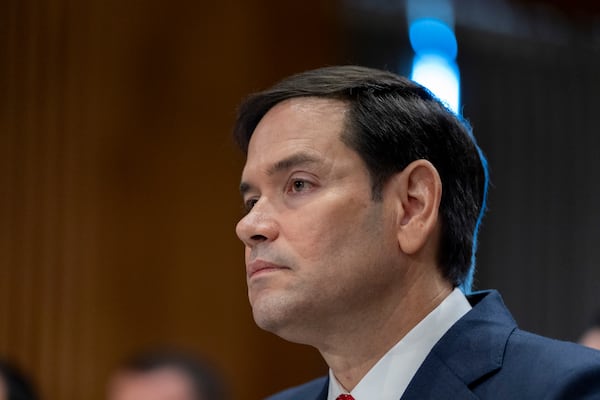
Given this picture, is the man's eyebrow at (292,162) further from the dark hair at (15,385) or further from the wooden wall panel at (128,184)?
the wooden wall panel at (128,184)

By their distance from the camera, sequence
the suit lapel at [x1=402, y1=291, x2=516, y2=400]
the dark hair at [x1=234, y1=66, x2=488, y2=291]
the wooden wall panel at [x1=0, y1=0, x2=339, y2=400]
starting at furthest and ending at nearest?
the wooden wall panel at [x1=0, y1=0, x2=339, y2=400] < the dark hair at [x1=234, y1=66, x2=488, y2=291] < the suit lapel at [x1=402, y1=291, x2=516, y2=400]

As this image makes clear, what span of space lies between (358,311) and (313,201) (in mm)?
256

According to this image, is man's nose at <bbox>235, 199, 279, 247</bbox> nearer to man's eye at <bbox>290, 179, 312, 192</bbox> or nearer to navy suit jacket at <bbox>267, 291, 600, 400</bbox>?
man's eye at <bbox>290, 179, 312, 192</bbox>

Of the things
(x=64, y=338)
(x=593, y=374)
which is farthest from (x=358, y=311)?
(x=64, y=338)

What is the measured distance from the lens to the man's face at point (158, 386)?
12.1ft

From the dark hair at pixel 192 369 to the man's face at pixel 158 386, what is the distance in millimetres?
17

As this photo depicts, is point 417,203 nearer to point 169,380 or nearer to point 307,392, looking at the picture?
point 307,392


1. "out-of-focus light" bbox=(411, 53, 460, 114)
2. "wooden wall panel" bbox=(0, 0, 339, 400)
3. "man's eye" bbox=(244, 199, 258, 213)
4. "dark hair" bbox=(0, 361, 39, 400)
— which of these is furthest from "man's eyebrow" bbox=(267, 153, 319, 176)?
"out-of-focus light" bbox=(411, 53, 460, 114)

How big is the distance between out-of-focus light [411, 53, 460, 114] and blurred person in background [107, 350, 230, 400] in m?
2.61

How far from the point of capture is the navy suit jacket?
6.06ft

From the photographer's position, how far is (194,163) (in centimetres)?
521

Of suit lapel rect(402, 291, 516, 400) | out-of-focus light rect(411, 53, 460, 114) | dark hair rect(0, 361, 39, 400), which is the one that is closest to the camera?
suit lapel rect(402, 291, 516, 400)

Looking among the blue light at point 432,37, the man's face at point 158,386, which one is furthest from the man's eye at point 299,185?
the blue light at point 432,37

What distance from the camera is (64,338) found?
467 cm
